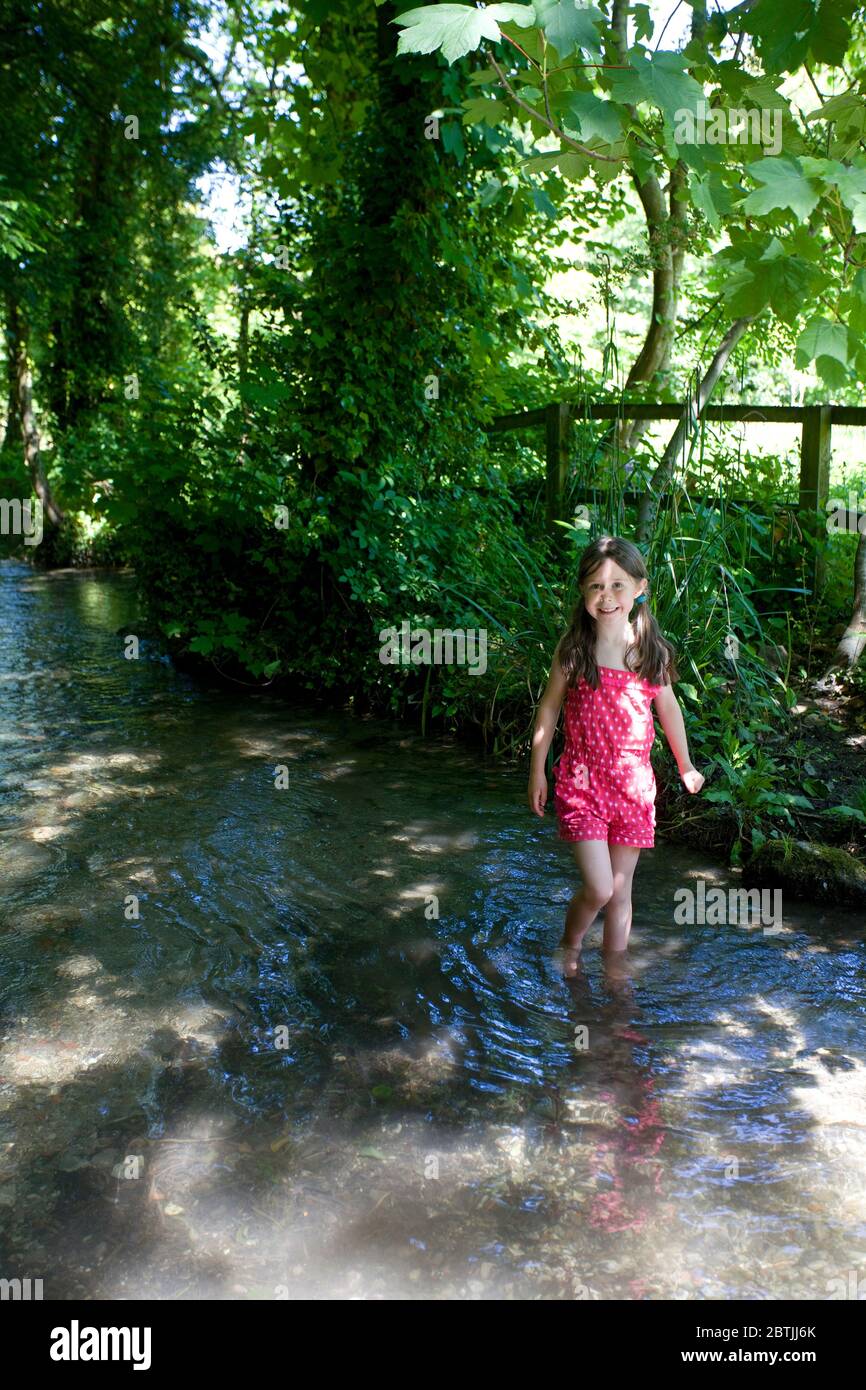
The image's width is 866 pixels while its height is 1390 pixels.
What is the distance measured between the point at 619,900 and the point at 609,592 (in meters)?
1.17

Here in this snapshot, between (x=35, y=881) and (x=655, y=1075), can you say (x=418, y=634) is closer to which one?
(x=35, y=881)

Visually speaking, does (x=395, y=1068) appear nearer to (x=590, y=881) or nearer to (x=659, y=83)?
(x=590, y=881)

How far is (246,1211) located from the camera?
8.70 ft

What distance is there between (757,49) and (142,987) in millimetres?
3662

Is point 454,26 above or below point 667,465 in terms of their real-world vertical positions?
above

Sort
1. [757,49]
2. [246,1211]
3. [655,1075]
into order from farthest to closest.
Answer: [655,1075] → [757,49] → [246,1211]

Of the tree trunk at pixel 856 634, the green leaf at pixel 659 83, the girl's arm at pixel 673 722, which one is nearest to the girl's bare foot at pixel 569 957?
the girl's arm at pixel 673 722

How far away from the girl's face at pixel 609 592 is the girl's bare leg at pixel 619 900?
0.87 meters

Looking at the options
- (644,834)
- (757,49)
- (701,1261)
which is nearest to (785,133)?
(757,49)

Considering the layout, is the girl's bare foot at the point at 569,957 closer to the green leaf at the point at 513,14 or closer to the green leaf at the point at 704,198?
the green leaf at the point at 704,198

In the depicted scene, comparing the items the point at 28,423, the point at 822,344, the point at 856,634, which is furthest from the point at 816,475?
the point at 28,423

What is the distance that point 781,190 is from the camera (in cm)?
247

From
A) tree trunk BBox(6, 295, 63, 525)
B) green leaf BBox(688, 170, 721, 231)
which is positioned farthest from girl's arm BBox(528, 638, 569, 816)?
tree trunk BBox(6, 295, 63, 525)

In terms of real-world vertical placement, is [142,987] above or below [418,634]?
below
